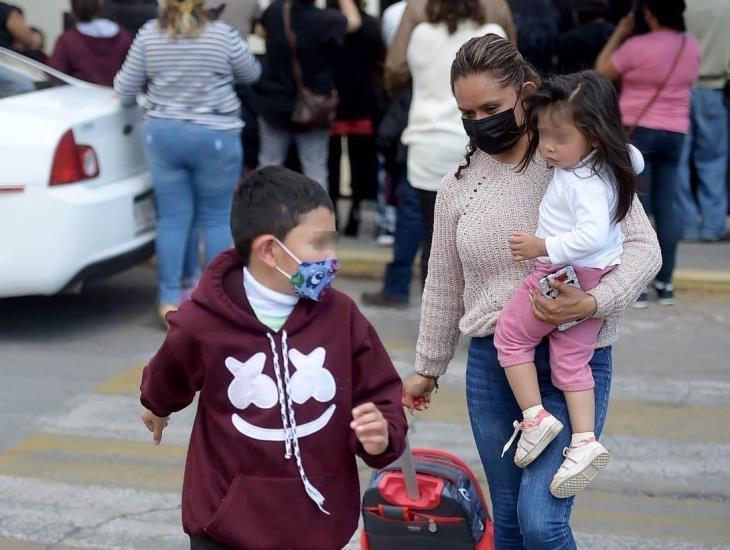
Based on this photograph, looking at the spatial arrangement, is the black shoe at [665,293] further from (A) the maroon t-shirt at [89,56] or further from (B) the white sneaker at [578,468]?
(B) the white sneaker at [578,468]

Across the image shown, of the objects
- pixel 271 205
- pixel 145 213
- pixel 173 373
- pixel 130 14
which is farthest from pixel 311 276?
pixel 130 14

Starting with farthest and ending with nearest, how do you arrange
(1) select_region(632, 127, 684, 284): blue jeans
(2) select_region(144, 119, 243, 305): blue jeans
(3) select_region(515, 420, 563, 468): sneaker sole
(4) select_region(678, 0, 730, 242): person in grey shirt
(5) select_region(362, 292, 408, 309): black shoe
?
(4) select_region(678, 0, 730, 242): person in grey shirt < (5) select_region(362, 292, 408, 309): black shoe < (1) select_region(632, 127, 684, 284): blue jeans < (2) select_region(144, 119, 243, 305): blue jeans < (3) select_region(515, 420, 563, 468): sneaker sole

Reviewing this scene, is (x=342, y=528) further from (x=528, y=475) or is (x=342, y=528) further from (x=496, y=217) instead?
(x=496, y=217)

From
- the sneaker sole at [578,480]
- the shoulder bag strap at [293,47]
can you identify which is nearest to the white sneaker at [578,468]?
the sneaker sole at [578,480]

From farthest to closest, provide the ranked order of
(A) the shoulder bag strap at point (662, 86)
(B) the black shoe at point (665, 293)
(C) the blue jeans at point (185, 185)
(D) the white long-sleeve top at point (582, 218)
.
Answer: (B) the black shoe at point (665, 293) < (A) the shoulder bag strap at point (662, 86) < (C) the blue jeans at point (185, 185) < (D) the white long-sleeve top at point (582, 218)

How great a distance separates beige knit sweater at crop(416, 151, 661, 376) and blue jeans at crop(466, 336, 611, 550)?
99 millimetres

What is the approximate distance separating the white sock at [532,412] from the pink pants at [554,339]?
0.08 meters

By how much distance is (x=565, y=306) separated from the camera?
9.32ft

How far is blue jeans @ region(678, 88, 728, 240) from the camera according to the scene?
8.30 metres

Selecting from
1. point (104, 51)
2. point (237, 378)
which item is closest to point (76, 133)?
point (104, 51)

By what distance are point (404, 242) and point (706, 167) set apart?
109 inches

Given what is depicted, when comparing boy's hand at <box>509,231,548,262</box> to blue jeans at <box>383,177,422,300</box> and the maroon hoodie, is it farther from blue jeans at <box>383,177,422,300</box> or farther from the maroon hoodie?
blue jeans at <box>383,177,422,300</box>

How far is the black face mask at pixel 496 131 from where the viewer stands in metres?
2.99

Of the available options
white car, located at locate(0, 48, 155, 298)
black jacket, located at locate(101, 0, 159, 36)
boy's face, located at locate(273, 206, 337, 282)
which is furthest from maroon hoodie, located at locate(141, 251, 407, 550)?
black jacket, located at locate(101, 0, 159, 36)
